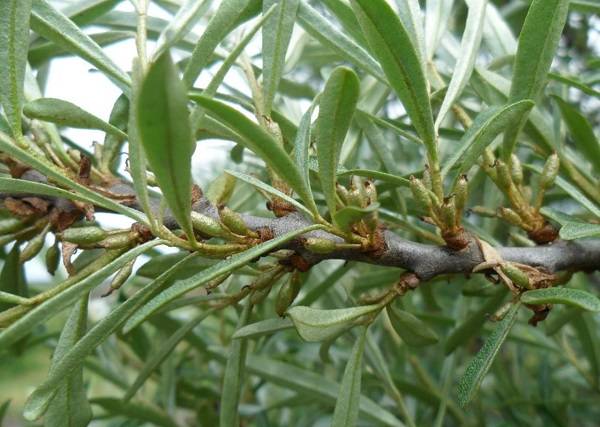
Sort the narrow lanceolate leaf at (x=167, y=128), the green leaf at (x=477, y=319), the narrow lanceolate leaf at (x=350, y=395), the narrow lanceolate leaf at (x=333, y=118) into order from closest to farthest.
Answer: the narrow lanceolate leaf at (x=167, y=128), the narrow lanceolate leaf at (x=333, y=118), the narrow lanceolate leaf at (x=350, y=395), the green leaf at (x=477, y=319)

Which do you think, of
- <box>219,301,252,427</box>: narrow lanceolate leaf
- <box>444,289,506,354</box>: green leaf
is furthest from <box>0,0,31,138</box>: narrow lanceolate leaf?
<box>444,289,506,354</box>: green leaf

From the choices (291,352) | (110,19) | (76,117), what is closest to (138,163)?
(76,117)

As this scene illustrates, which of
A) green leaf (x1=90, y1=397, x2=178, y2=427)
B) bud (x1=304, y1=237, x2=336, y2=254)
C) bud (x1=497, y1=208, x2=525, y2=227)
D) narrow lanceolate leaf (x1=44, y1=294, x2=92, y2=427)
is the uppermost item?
bud (x1=304, y1=237, x2=336, y2=254)

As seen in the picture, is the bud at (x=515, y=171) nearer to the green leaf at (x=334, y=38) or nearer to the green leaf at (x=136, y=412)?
the green leaf at (x=334, y=38)

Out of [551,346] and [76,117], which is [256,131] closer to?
[76,117]

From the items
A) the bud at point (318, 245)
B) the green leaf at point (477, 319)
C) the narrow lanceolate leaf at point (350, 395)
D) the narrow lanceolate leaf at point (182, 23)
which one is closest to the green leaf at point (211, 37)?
the narrow lanceolate leaf at point (182, 23)

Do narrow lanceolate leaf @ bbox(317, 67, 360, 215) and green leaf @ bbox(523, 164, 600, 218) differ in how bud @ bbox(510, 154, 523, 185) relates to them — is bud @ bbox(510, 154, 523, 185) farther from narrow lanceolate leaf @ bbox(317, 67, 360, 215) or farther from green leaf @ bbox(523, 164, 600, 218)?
narrow lanceolate leaf @ bbox(317, 67, 360, 215)

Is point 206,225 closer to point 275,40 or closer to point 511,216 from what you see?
point 275,40
